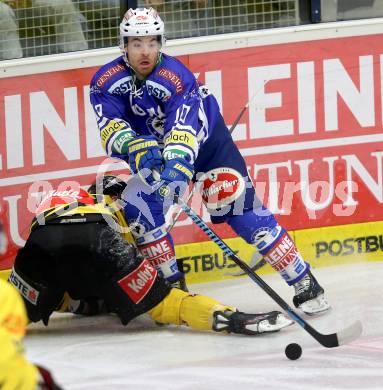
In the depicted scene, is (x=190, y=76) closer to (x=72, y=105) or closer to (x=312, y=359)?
(x=72, y=105)

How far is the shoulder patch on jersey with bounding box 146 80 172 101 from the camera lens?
4.88 meters

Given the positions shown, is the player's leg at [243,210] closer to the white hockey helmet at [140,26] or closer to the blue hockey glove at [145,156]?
the blue hockey glove at [145,156]

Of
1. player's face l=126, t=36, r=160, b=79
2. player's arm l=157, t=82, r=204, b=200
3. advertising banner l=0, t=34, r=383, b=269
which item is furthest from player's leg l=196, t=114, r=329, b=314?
advertising banner l=0, t=34, r=383, b=269

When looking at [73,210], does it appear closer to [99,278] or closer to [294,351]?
[99,278]

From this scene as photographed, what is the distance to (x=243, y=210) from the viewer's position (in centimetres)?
499

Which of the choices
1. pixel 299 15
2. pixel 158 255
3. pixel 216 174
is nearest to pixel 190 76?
pixel 216 174

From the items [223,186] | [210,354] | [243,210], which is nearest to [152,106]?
[223,186]

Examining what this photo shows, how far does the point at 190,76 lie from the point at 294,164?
3.42 feet

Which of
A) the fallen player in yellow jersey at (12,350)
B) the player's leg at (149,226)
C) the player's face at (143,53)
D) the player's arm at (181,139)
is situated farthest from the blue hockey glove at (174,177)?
the fallen player in yellow jersey at (12,350)

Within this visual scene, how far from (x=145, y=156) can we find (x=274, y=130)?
118cm

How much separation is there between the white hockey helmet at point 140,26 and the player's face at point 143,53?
0.02 meters

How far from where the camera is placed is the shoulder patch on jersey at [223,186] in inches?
196

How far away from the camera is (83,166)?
221 inches

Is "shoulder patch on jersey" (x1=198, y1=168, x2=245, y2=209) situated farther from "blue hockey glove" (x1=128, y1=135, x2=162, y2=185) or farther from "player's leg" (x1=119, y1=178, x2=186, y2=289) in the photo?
"blue hockey glove" (x1=128, y1=135, x2=162, y2=185)
